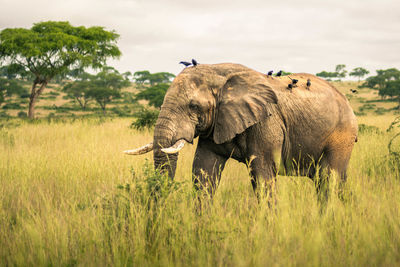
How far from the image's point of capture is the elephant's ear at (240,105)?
12.3 ft

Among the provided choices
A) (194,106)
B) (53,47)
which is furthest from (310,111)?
(53,47)

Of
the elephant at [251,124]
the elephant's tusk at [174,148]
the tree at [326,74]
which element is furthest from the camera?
the tree at [326,74]

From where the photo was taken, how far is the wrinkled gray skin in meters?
3.71

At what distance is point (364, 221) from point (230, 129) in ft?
5.26

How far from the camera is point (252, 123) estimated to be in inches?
147

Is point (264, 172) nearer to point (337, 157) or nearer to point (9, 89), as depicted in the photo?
point (337, 157)

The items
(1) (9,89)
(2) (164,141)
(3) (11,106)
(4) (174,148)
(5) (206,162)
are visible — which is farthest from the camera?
(1) (9,89)

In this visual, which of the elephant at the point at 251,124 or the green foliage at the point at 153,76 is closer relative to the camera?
the elephant at the point at 251,124

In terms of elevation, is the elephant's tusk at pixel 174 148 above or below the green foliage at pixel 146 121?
above

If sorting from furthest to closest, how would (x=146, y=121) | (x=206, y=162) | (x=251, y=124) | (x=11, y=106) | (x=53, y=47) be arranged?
1. (x=11, y=106)
2. (x=53, y=47)
3. (x=146, y=121)
4. (x=206, y=162)
5. (x=251, y=124)

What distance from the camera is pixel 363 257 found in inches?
99.2

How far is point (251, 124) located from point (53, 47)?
871 inches

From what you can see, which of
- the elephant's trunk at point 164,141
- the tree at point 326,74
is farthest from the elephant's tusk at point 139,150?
the tree at point 326,74

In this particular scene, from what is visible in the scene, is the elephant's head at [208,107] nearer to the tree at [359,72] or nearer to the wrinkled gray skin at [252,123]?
the wrinkled gray skin at [252,123]
